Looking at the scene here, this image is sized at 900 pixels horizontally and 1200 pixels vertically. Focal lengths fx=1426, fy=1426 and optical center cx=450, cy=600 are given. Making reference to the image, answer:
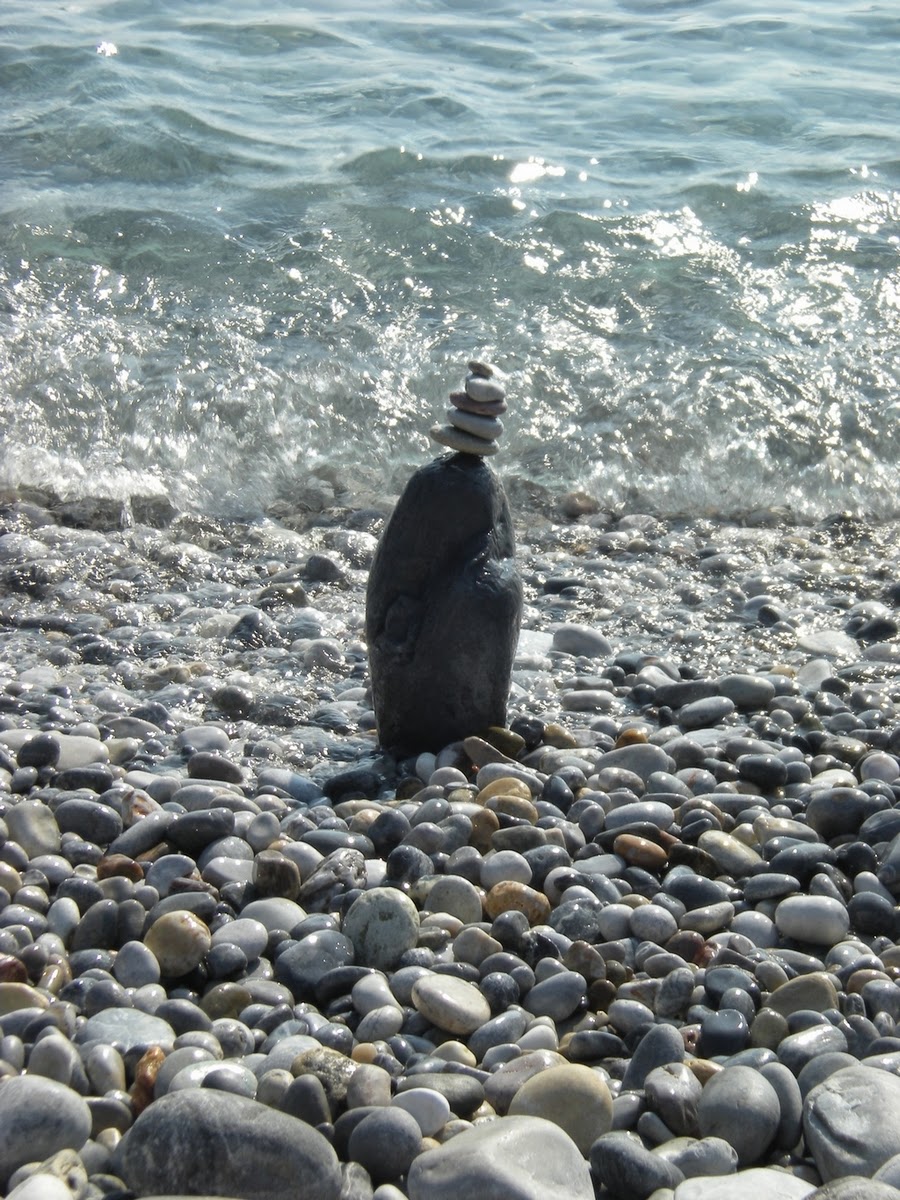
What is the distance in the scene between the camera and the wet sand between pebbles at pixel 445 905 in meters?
2.30

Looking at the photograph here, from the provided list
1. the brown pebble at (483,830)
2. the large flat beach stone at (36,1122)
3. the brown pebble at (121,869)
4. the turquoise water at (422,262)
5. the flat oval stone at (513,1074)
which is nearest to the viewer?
the large flat beach stone at (36,1122)

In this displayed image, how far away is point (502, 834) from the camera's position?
3377mm

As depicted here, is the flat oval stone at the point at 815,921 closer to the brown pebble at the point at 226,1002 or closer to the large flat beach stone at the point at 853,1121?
the large flat beach stone at the point at 853,1121

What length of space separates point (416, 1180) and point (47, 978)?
3.15 feet

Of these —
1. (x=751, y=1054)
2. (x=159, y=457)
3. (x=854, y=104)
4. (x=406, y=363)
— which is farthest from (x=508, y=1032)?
(x=854, y=104)

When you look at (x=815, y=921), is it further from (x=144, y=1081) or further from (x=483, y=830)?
(x=144, y=1081)

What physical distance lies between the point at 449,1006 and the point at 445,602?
4.56ft

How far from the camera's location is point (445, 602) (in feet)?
12.7

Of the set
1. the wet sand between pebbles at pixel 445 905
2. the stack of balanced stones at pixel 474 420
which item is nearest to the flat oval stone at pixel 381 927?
the wet sand between pebbles at pixel 445 905

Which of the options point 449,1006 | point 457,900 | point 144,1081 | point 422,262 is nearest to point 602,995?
point 449,1006

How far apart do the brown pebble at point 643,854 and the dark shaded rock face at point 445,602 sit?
786 millimetres

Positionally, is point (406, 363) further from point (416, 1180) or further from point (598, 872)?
point (416, 1180)

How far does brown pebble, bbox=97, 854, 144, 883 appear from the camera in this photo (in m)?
3.22

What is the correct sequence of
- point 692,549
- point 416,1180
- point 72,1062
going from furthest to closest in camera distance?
point 692,549 → point 72,1062 → point 416,1180
